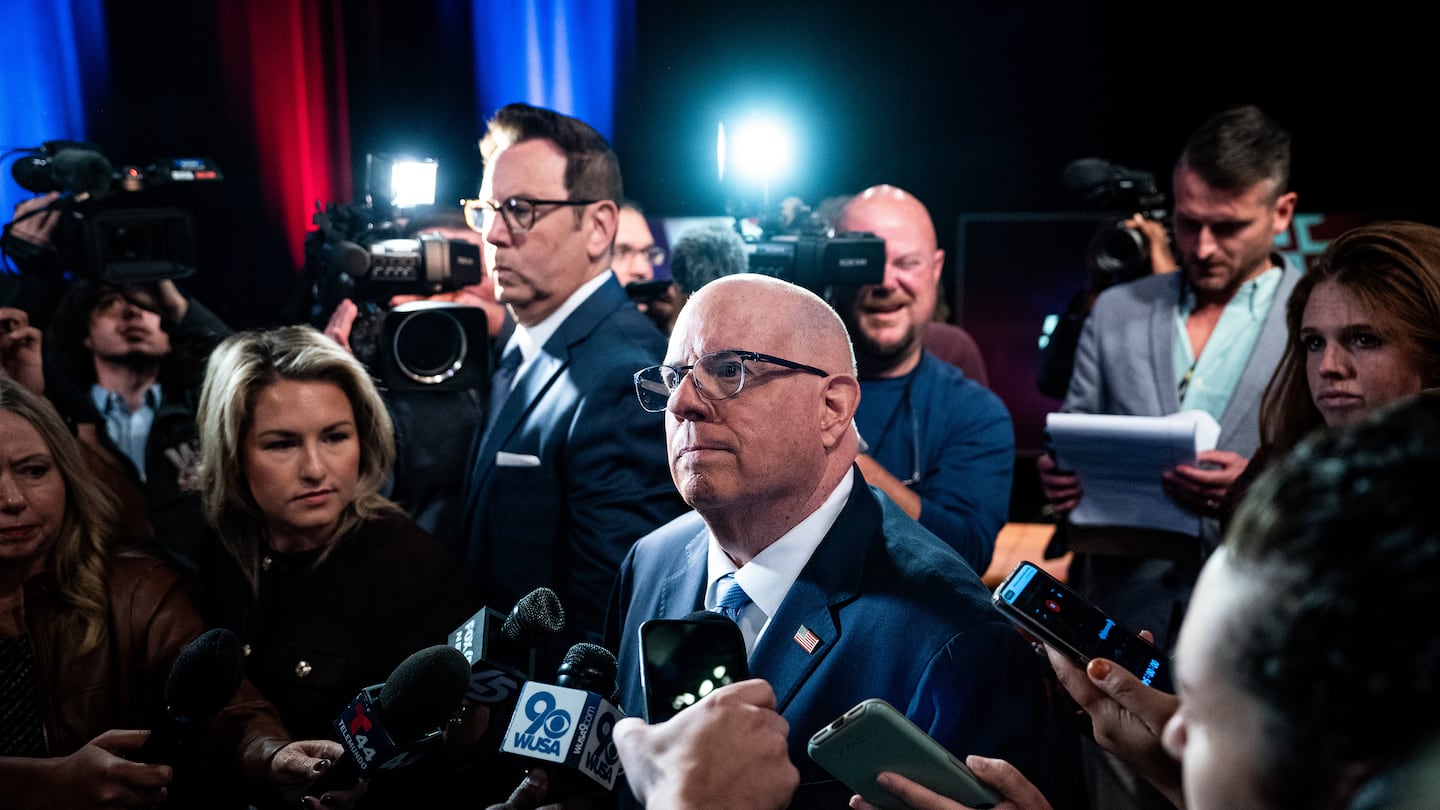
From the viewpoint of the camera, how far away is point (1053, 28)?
559cm

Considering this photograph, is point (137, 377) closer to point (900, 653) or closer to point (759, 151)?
point (759, 151)

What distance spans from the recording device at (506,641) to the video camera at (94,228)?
5.94 ft

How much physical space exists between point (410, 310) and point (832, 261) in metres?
1.00

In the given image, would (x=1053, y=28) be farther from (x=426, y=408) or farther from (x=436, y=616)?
(x=436, y=616)

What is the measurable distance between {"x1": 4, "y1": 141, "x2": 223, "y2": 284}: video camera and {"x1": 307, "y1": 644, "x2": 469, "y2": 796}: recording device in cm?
183

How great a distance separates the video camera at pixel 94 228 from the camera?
285 cm

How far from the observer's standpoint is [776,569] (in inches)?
67.7

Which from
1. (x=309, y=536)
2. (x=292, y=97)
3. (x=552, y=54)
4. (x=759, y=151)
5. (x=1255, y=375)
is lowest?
(x=309, y=536)

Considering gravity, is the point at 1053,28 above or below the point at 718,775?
above

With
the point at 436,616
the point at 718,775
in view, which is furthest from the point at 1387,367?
the point at 436,616

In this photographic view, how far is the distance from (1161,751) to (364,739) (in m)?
0.98

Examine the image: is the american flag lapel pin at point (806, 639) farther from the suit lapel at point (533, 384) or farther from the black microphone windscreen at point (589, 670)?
the suit lapel at point (533, 384)

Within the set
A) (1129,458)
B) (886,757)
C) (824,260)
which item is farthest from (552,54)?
(886,757)

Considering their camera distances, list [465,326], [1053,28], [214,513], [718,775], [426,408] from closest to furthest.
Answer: [718,775]
[214,513]
[465,326]
[426,408]
[1053,28]
